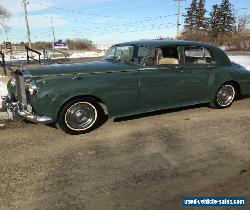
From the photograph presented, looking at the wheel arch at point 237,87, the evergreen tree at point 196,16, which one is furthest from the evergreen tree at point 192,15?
the wheel arch at point 237,87

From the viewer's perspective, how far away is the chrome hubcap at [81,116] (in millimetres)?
5738

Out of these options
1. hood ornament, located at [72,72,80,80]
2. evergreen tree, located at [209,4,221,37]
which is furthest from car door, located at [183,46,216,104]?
evergreen tree, located at [209,4,221,37]

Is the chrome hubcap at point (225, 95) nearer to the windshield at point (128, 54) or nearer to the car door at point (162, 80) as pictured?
the car door at point (162, 80)

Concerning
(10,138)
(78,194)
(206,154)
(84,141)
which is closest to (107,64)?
(84,141)

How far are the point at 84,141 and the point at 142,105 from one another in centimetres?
146

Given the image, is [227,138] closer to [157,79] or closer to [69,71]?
[157,79]

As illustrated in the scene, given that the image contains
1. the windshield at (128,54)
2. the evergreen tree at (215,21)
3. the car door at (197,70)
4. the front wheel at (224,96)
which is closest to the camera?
the windshield at (128,54)

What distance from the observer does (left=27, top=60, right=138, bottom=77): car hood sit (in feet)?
18.1

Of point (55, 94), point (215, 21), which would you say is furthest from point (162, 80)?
point (215, 21)

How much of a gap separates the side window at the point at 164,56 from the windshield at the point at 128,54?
0.61 ft

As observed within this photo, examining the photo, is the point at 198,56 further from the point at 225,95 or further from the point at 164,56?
the point at 225,95

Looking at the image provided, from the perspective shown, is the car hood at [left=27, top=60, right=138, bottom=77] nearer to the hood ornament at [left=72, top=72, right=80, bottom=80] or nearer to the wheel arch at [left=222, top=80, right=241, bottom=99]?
the hood ornament at [left=72, top=72, right=80, bottom=80]

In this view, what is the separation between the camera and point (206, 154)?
4836mm

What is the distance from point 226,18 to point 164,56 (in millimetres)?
78280
